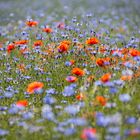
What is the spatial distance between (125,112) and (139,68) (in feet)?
3.98

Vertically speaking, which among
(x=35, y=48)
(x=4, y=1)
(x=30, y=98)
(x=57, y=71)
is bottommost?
(x=30, y=98)

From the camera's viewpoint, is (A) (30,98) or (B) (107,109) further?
(A) (30,98)

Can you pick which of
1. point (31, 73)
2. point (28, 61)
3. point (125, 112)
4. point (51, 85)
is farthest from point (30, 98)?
point (125, 112)

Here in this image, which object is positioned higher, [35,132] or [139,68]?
[139,68]

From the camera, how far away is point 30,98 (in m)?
5.34

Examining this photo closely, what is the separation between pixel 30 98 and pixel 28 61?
1.27 meters

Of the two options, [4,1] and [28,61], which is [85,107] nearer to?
[28,61]

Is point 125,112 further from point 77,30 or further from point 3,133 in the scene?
point 77,30

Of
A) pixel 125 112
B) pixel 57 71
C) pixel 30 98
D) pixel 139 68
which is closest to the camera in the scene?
pixel 125 112

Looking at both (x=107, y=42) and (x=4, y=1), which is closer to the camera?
(x=107, y=42)

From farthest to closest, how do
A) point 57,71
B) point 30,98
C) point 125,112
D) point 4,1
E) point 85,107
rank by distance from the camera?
point 4,1, point 57,71, point 30,98, point 85,107, point 125,112

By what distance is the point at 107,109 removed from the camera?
4.28 m

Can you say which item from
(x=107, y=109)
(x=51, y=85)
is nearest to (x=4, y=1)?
(x=51, y=85)

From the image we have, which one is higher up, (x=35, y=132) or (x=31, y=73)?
(x=31, y=73)
